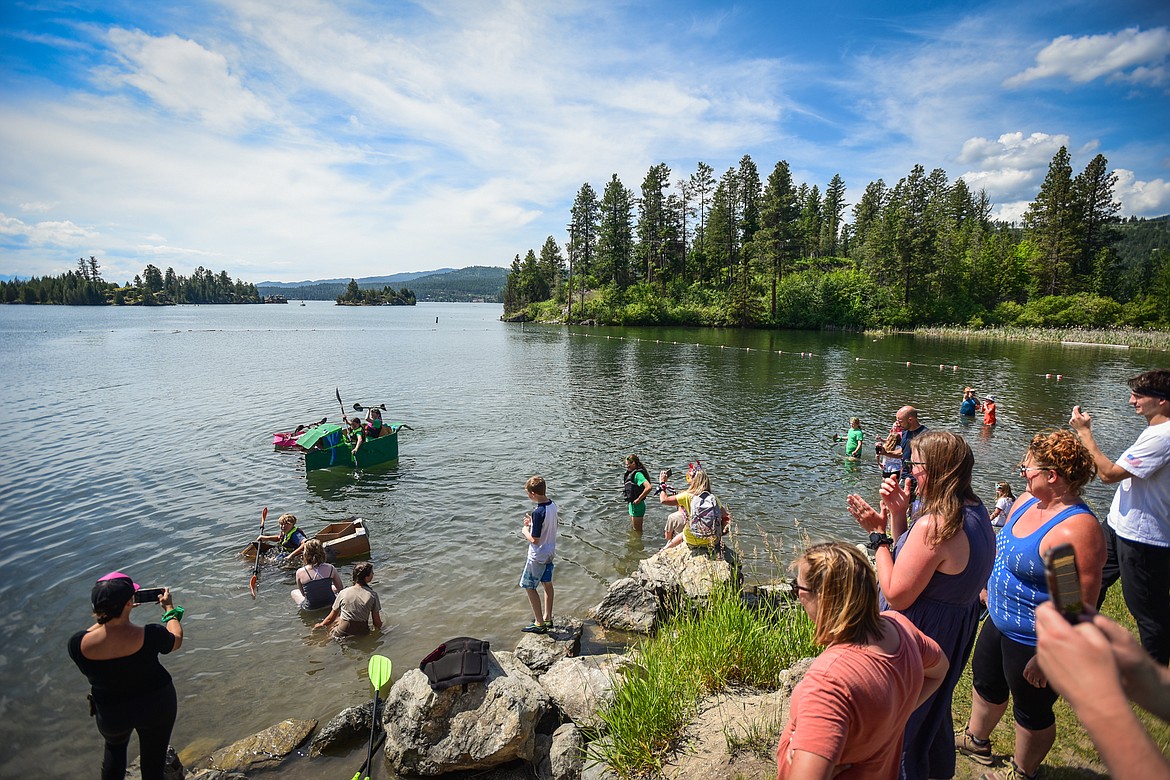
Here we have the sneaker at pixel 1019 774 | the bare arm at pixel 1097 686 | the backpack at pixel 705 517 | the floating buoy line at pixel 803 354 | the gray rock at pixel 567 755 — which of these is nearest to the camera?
the bare arm at pixel 1097 686

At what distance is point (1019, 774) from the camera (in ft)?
13.1

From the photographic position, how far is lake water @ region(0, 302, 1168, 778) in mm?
7902

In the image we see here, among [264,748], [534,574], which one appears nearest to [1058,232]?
[534,574]

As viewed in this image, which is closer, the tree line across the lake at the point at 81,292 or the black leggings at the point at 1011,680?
the black leggings at the point at 1011,680

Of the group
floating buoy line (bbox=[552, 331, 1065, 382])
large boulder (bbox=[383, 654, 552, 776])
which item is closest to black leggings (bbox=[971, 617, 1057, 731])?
large boulder (bbox=[383, 654, 552, 776])

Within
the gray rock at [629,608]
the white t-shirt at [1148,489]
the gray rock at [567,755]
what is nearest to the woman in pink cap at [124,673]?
the gray rock at [567,755]

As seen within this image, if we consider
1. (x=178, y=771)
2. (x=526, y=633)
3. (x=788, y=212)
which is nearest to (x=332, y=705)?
(x=178, y=771)

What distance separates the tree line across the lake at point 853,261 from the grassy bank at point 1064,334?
3.58 metres

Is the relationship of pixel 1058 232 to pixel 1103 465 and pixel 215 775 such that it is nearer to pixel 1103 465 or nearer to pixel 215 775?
pixel 1103 465

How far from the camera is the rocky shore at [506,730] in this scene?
4.51 metres

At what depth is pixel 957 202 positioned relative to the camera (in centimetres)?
8188

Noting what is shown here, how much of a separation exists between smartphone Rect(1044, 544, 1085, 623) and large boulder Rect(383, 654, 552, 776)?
5092 millimetres

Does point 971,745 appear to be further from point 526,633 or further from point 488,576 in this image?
point 488,576

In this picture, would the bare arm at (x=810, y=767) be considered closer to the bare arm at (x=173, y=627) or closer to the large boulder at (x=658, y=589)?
the bare arm at (x=173, y=627)
